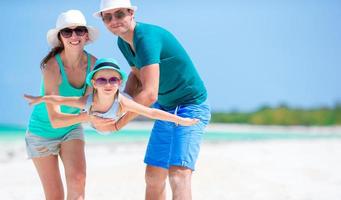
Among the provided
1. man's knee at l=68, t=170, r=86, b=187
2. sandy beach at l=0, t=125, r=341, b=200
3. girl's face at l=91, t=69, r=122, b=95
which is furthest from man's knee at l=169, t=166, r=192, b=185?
sandy beach at l=0, t=125, r=341, b=200

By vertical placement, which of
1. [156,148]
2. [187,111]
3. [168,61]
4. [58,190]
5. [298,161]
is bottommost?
[298,161]

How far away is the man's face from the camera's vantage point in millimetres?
4867

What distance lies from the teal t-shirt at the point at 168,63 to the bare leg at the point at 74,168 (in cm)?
85

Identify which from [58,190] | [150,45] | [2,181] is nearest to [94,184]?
[2,181]

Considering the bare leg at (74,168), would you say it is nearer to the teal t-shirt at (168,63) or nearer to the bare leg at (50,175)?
the bare leg at (50,175)

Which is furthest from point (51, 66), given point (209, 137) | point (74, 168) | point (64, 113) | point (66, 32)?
point (209, 137)

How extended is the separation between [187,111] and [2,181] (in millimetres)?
6051

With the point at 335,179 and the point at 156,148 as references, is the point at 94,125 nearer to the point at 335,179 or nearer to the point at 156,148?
the point at 156,148

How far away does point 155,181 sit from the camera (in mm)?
5484

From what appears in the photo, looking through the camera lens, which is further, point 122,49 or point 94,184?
point 94,184

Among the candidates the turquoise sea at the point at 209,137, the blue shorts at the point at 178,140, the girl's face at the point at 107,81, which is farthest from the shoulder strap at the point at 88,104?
the turquoise sea at the point at 209,137

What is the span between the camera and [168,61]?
504 centimetres

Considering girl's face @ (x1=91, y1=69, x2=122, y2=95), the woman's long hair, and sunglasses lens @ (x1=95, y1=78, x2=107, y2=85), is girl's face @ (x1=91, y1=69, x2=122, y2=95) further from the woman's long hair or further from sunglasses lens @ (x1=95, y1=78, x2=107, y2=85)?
the woman's long hair

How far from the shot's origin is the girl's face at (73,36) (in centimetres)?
504
